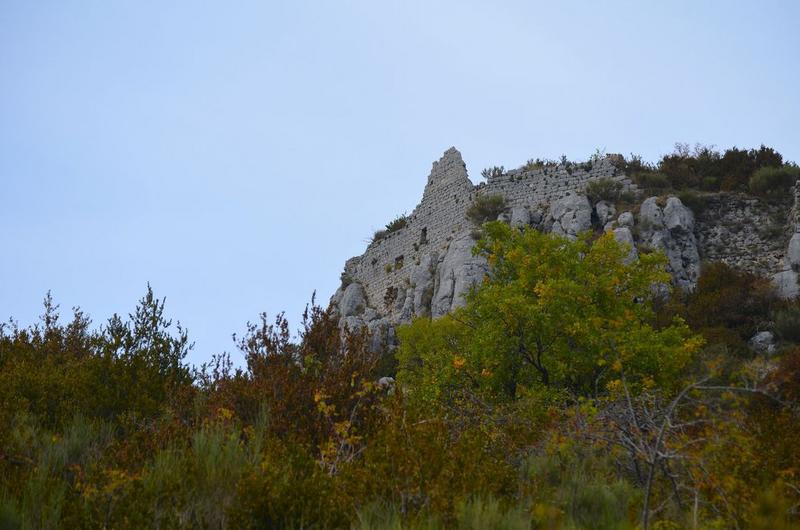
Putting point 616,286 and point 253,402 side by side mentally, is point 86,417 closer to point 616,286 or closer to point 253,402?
point 253,402

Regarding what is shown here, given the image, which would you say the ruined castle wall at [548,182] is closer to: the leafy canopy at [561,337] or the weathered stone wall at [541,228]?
the weathered stone wall at [541,228]

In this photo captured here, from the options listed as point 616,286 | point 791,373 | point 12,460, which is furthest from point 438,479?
point 616,286

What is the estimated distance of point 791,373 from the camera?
905 cm

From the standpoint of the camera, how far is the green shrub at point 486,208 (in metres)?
26.9

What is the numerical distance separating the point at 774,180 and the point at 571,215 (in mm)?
7217

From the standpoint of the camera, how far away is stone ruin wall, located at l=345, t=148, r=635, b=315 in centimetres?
2625

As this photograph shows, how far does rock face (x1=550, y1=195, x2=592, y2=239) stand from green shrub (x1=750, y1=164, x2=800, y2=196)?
5.85 meters

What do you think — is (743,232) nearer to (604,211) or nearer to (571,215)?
(604,211)

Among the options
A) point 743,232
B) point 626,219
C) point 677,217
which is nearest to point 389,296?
point 626,219

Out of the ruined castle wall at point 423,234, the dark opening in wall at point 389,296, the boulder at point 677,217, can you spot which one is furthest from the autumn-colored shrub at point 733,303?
the dark opening in wall at point 389,296

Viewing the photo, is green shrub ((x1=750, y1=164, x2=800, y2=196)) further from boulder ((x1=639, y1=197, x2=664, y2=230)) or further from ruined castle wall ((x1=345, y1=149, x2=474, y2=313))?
ruined castle wall ((x1=345, y1=149, x2=474, y2=313))

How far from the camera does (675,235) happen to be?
878 inches

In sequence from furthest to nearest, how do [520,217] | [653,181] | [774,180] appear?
[520,217], [653,181], [774,180]

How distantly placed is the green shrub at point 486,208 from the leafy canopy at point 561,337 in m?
12.2
